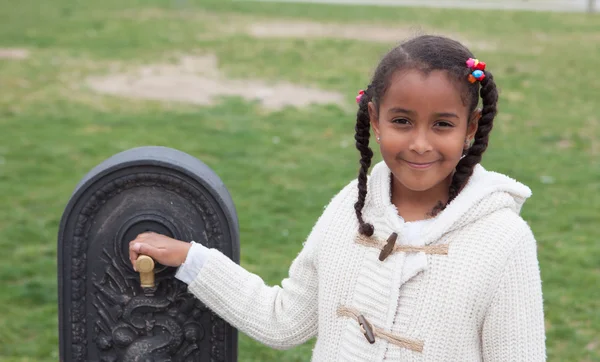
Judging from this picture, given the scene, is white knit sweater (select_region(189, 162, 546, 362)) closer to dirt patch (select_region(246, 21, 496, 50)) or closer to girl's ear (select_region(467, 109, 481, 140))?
girl's ear (select_region(467, 109, 481, 140))

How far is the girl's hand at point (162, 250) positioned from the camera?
2.42 metres

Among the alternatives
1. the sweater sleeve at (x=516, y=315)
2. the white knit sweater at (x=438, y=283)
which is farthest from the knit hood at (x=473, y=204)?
the sweater sleeve at (x=516, y=315)

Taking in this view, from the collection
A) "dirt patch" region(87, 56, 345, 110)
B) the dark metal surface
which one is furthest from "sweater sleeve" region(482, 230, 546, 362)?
"dirt patch" region(87, 56, 345, 110)

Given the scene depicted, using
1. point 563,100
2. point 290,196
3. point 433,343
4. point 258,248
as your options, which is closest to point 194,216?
point 433,343

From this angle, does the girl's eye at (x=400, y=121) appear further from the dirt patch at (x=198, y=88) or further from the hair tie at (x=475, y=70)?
the dirt patch at (x=198, y=88)

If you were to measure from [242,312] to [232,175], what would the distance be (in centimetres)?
392

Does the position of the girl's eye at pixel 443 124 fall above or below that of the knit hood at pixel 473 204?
above

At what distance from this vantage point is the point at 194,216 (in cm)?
251

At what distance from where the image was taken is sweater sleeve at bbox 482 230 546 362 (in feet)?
6.54

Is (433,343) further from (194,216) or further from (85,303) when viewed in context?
(85,303)

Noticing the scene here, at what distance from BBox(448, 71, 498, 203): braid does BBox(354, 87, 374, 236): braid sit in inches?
8.0

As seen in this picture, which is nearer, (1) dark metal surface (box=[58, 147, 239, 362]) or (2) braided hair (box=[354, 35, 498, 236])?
(2) braided hair (box=[354, 35, 498, 236])

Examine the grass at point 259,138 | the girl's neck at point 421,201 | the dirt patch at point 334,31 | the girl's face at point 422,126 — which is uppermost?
the dirt patch at point 334,31

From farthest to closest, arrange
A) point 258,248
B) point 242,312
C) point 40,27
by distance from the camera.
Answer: point 40,27, point 258,248, point 242,312
